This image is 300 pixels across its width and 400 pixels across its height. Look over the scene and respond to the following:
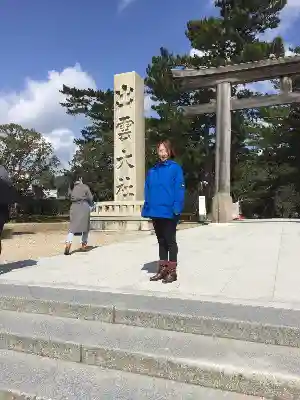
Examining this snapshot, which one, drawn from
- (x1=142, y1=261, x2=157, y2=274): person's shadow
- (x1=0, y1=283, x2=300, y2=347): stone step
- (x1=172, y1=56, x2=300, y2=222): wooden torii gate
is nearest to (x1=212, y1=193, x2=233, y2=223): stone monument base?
(x1=172, y1=56, x2=300, y2=222): wooden torii gate

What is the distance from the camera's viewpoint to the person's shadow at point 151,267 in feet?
15.8

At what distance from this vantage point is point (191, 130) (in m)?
21.9

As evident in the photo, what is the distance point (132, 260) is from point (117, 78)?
8.89 m

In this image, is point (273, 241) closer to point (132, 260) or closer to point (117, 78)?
point (132, 260)

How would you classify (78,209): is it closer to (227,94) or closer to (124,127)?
(124,127)

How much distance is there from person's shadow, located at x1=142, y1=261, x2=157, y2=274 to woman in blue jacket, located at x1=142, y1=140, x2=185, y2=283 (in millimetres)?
545

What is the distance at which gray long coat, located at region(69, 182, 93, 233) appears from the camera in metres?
6.80

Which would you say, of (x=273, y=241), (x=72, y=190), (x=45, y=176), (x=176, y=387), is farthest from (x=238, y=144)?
(x=176, y=387)

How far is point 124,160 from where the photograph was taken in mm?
12750

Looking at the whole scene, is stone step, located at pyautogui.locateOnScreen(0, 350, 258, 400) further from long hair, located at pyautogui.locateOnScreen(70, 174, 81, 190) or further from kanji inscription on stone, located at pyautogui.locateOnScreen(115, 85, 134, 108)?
kanji inscription on stone, located at pyautogui.locateOnScreen(115, 85, 134, 108)

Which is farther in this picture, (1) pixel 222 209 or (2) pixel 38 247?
(1) pixel 222 209

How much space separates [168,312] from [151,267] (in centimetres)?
212

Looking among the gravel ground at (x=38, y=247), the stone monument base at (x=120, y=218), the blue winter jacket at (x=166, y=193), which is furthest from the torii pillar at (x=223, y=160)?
the blue winter jacket at (x=166, y=193)

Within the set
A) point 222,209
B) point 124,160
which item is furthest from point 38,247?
point 222,209
